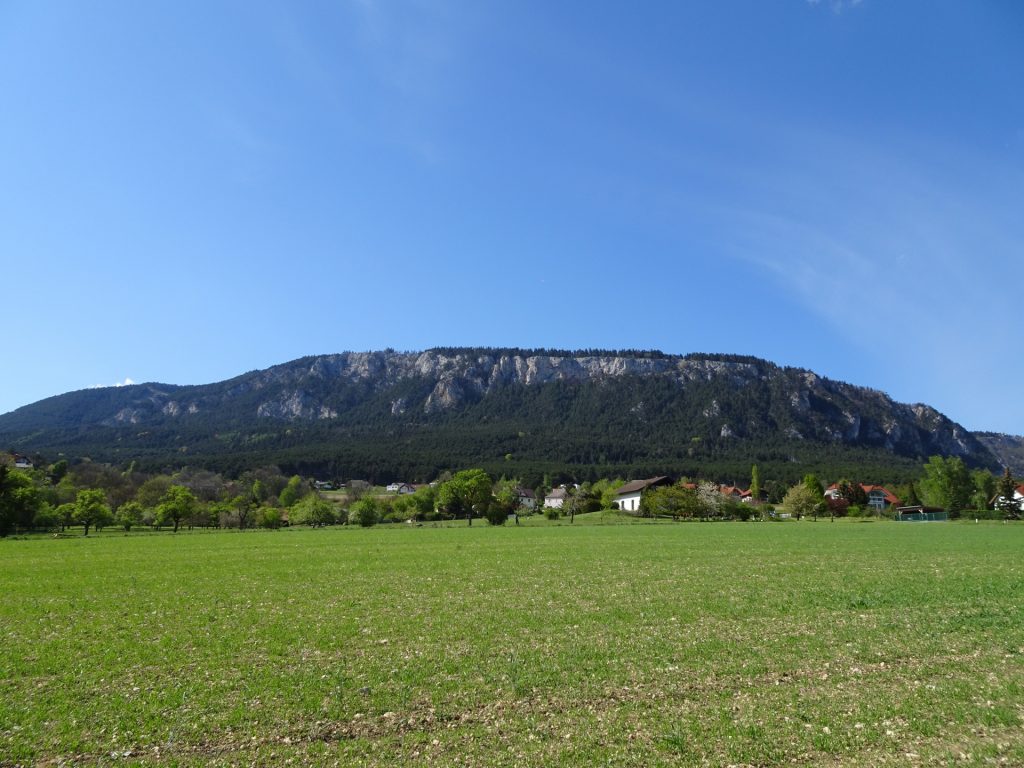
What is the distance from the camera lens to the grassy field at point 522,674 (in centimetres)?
877

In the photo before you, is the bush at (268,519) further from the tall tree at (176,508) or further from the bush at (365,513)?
the bush at (365,513)

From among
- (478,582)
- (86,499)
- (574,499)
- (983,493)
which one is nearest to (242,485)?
(86,499)

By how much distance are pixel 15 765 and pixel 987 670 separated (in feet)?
58.6

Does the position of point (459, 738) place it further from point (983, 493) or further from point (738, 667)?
point (983, 493)

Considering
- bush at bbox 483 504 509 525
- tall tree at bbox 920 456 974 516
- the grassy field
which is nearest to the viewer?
the grassy field

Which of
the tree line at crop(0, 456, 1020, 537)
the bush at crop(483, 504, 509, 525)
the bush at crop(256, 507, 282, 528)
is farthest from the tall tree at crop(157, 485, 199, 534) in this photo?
the bush at crop(483, 504, 509, 525)

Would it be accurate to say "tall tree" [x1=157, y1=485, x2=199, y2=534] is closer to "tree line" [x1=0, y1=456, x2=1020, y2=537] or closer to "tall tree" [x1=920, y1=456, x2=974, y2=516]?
"tree line" [x1=0, y1=456, x2=1020, y2=537]

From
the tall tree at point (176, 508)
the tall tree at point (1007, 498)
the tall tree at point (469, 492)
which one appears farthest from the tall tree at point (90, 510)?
the tall tree at point (1007, 498)

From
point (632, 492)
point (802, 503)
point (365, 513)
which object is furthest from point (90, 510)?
point (802, 503)

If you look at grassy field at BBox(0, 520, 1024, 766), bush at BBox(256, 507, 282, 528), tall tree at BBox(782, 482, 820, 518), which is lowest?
bush at BBox(256, 507, 282, 528)

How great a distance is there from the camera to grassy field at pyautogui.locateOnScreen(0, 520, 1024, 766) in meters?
8.77

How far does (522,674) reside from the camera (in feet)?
39.3

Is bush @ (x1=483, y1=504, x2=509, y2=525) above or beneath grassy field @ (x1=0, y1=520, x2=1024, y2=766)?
beneath

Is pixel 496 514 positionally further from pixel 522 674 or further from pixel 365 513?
pixel 522 674
